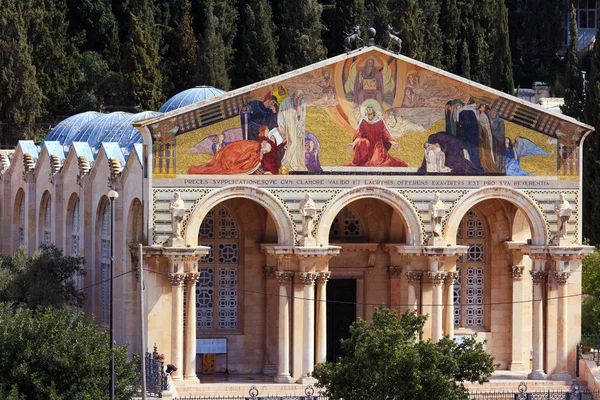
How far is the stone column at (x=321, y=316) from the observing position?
61531 millimetres

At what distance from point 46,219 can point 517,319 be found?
69.2 feet

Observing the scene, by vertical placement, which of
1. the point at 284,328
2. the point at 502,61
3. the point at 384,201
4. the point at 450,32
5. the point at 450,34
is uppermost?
the point at 450,32

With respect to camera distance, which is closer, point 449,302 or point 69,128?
point 449,302

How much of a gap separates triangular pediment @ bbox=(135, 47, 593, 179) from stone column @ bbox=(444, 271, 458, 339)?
12.3 feet

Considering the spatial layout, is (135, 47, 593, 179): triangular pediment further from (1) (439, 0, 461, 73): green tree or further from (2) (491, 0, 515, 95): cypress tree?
(1) (439, 0, 461, 73): green tree

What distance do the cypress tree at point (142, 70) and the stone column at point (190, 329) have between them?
39772 mm

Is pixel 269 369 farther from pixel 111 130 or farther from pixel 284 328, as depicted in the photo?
pixel 111 130

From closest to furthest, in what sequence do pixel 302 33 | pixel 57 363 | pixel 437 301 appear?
1. pixel 57 363
2. pixel 437 301
3. pixel 302 33

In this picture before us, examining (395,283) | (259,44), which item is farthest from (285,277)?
(259,44)

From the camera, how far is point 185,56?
105 meters

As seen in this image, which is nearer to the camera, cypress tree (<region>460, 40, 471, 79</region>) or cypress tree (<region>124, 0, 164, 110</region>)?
cypress tree (<region>124, 0, 164, 110</region>)

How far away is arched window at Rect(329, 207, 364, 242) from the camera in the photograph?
66.4 meters

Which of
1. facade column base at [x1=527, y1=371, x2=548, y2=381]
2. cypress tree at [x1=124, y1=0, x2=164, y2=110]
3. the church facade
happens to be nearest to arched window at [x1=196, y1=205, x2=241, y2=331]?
the church facade

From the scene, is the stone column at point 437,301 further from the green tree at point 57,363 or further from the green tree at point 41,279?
the green tree at point 57,363
